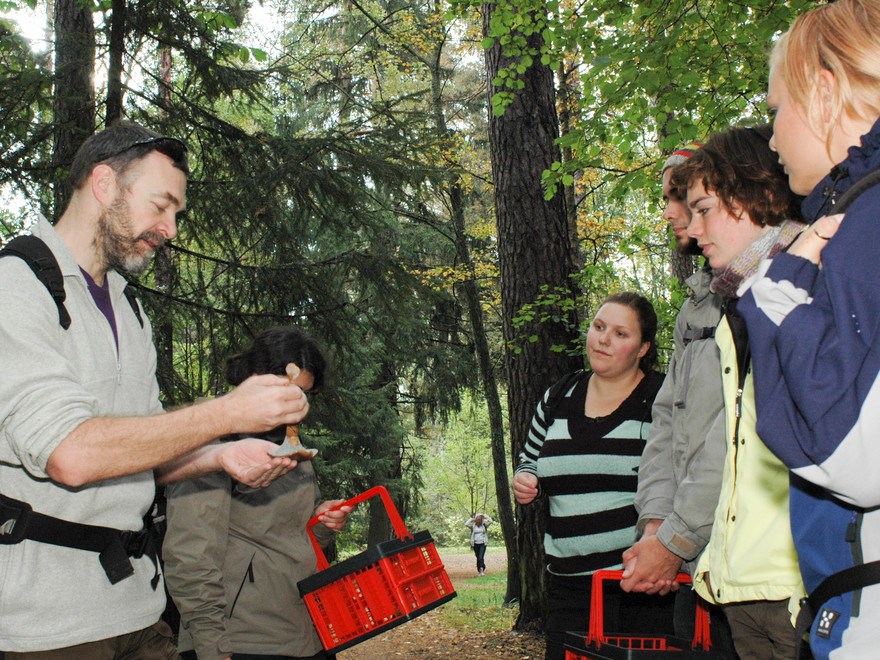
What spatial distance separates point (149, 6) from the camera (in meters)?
6.82

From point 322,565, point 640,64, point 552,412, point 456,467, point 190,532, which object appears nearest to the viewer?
point 190,532

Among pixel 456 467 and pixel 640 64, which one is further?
pixel 456 467

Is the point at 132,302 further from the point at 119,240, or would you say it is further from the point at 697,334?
the point at 697,334

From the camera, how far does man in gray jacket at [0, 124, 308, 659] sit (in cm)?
207

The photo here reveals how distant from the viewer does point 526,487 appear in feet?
13.0

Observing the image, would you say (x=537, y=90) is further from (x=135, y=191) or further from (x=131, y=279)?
(x=135, y=191)

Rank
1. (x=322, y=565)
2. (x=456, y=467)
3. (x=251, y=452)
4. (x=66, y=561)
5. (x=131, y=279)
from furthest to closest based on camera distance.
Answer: (x=456, y=467), (x=131, y=279), (x=322, y=565), (x=251, y=452), (x=66, y=561)

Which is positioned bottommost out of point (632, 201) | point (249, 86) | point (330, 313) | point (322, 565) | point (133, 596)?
point (322, 565)

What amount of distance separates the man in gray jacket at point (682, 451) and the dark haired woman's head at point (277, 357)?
1.62 m

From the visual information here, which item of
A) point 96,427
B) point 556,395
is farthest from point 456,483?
point 96,427

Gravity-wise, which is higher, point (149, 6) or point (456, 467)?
point (149, 6)

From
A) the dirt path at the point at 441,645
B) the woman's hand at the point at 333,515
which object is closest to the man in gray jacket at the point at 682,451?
the woman's hand at the point at 333,515

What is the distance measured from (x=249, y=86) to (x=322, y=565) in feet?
17.9

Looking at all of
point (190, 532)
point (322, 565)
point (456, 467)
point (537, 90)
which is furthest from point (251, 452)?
point (456, 467)
